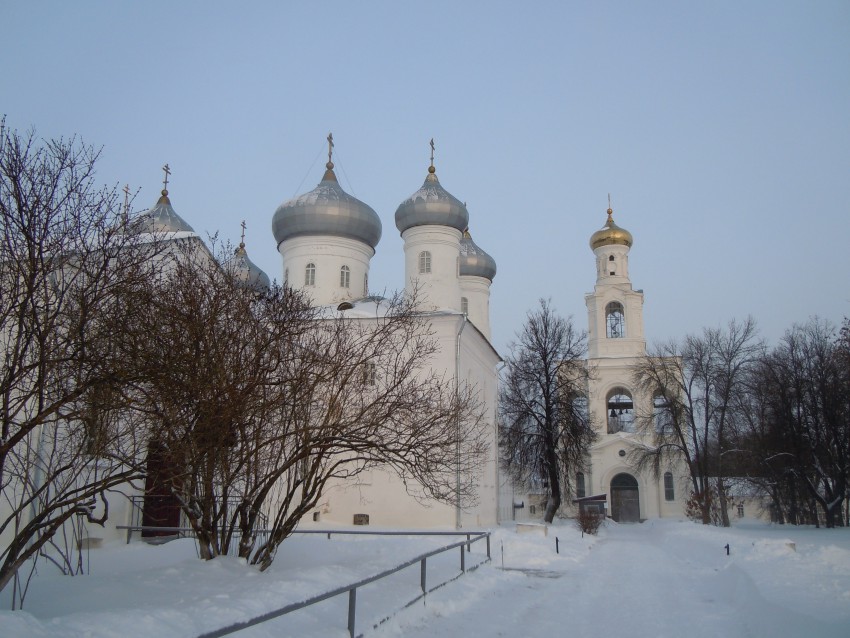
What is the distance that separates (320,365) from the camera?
36.1 feet

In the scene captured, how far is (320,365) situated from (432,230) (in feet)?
53.6

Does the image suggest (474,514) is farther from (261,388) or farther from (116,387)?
(116,387)

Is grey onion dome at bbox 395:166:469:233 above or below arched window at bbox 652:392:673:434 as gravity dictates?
above

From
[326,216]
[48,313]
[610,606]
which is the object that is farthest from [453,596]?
[326,216]

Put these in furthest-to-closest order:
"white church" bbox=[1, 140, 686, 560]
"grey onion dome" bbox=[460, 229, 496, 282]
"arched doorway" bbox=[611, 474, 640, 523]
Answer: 1. "arched doorway" bbox=[611, 474, 640, 523]
2. "grey onion dome" bbox=[460, 229, 496, 282]
3. "white church" bbox=[1, 140, 686, 560]

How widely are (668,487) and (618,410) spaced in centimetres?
551

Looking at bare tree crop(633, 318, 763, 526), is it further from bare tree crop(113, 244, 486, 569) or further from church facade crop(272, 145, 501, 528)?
bare tree crop(113, 244, 486, 569)

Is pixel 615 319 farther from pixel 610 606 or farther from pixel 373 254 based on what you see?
pixel 610 606

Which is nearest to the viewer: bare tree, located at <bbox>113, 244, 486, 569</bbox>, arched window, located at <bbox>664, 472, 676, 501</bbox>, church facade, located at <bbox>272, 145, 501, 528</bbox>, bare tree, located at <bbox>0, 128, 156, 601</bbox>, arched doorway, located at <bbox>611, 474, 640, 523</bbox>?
bare tree, located at <bbox>0, 128, 156, 601</bbox>

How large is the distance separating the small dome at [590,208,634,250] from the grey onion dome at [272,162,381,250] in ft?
66.1

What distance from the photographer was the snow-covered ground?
23.0ft

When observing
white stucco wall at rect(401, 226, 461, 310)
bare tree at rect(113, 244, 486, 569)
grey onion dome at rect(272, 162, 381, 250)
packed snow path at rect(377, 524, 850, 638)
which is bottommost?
packed snow path at rect(377, 524, 850, 638)

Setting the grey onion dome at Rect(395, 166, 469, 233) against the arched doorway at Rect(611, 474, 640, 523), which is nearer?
the grey onion dome at Rect(395, 166, 469, 233)

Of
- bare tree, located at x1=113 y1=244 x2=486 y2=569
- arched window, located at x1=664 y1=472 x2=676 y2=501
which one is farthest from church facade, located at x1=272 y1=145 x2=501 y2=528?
arched window, located at x1=664 y1=472 x2=676 y2=501
